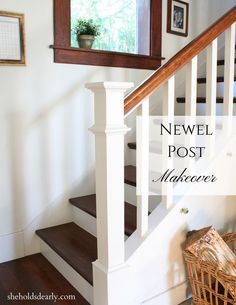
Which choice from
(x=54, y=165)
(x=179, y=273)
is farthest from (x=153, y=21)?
(x=179, y=273)

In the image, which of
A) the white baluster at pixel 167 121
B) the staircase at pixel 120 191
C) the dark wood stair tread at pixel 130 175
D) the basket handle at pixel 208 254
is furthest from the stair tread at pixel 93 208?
the basket handle at pixel 208 254

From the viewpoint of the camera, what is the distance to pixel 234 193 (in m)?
2.08

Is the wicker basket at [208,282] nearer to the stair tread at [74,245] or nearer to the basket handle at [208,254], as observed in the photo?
the basket handle at [208,254]

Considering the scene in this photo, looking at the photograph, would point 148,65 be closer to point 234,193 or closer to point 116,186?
point 234,193

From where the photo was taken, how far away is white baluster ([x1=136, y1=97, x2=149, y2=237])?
1.60 metres

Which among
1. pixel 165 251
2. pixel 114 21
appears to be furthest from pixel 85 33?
pixel 165 251

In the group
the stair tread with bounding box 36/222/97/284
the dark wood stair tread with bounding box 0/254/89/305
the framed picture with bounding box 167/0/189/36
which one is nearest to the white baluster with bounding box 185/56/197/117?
the stair tread with bounding box 36/222/97/284

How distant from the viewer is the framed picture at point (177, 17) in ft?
9.41

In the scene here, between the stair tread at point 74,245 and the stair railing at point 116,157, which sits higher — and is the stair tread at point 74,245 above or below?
below

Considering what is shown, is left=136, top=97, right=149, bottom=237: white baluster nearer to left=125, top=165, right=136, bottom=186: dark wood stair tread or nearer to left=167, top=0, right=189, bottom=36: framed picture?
left=125, top=165, right=136, bottom=186: dark wood stair tread

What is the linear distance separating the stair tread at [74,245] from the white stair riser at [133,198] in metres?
0.37

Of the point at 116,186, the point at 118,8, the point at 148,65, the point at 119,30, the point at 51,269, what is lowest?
the point at 51,269

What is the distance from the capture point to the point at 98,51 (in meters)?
2.45

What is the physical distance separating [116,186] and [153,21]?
1.83 metres
